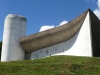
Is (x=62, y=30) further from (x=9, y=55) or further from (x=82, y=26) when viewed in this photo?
(x=9, y=55)

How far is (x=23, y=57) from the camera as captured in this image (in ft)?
131

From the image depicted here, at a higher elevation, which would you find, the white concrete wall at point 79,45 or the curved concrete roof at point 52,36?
the curved concrete roof at point 52,36

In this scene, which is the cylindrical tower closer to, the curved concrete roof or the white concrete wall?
the curved concrete roof

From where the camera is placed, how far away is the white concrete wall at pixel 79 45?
28109mm

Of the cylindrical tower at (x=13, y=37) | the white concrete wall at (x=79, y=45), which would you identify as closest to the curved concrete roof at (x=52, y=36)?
the white concrete wall at (x=79, y=45)

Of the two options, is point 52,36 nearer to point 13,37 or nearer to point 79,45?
point 79,45

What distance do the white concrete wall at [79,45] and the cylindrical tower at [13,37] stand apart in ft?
18.8

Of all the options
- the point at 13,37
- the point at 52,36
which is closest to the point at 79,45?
the point at 52,36

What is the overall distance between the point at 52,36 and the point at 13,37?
8.29m

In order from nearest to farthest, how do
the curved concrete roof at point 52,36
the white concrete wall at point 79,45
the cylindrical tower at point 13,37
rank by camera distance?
1. the white concrete wall at point 79,45
2. the curved concrete roof at point 52,36
3. the cylindrical tower at point 13,37

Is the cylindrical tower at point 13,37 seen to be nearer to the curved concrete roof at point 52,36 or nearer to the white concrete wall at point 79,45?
the curved concrete roof at point 52,36

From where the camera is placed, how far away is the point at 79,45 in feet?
97.2

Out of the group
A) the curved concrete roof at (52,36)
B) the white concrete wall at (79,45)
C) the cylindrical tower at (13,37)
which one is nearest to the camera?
the white concrete wall at (79,45)

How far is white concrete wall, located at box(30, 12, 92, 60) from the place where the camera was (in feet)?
92.2
